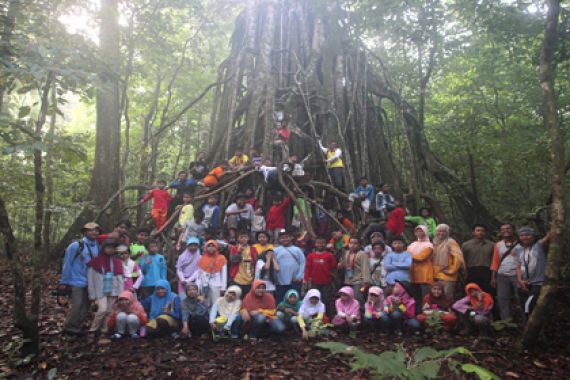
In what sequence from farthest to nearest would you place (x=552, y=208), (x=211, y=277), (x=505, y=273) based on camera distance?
(x=211, y=277)
(x=505, y=273)
(x=552, y=208)

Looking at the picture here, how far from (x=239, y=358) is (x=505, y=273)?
3984mm

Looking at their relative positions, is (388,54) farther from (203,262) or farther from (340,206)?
(203,262)

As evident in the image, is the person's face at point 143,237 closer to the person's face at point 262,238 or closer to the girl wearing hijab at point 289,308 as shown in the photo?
the person's face at point 262,238

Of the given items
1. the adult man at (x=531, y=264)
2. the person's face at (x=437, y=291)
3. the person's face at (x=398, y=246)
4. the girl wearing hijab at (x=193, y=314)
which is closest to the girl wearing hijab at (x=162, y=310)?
the girl wearing hijab at (x=193, y=314)

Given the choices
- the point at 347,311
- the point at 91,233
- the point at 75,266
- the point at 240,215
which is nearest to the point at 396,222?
the point at 347,311

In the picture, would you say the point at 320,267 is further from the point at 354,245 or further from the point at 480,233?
the point at 480,233

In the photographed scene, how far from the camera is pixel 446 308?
608 centimetres

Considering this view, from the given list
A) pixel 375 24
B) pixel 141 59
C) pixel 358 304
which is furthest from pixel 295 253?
pixel 141 59

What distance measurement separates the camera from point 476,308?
5.75 metres

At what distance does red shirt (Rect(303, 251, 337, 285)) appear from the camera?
6.63m

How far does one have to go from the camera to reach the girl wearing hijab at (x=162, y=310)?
568 centimetres

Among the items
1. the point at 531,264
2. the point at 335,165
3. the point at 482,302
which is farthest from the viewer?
the point at 335,165

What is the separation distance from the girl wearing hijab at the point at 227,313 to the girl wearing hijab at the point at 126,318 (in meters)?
0.99

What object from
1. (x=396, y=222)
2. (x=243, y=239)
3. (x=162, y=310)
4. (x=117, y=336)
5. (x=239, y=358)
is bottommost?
(x=239, y=358)
